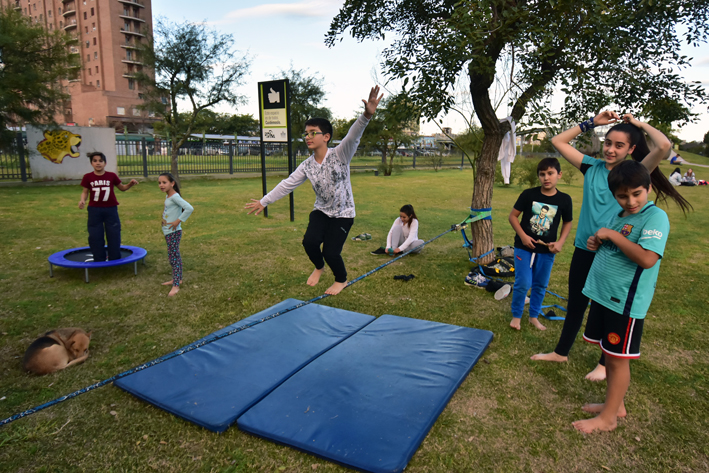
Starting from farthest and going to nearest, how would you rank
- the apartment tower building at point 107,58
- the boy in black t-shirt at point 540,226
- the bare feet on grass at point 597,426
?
the apartment tower building at point 107,58 → the boy in black t-shirt at point 540,226 → the bare feet on grass at point 597,426

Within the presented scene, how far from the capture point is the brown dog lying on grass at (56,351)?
12.5ft

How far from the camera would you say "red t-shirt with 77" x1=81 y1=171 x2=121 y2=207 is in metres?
6.09

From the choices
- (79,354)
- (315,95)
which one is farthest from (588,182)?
(315,95)

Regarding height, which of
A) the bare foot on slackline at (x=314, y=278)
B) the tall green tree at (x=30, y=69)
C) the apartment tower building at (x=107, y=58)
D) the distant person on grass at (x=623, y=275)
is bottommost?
the bare foot on slackline at (x=314, y=278)

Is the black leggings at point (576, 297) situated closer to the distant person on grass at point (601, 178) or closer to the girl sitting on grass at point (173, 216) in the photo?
the distant person on grass at point (601, 178)

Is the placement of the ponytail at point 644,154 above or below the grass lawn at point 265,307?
above

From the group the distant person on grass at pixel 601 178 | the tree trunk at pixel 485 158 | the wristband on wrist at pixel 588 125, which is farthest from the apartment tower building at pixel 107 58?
the distant person on grass at pixel 601 178

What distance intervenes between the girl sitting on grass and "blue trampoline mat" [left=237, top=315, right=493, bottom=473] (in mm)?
2910

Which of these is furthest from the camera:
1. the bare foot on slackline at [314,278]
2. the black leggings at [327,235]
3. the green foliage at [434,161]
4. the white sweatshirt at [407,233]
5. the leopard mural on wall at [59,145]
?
the green foliage at [434,161]

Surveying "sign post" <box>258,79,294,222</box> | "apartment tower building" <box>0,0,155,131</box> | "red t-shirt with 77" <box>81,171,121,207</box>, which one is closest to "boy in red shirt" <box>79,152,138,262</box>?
"red t-shirt with 77" <box>81,171,121,207</box>

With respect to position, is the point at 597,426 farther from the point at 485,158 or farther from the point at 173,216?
the point at 173,216

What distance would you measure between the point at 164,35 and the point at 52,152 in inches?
248

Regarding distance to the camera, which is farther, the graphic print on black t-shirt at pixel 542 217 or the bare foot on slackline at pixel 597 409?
the graphic print on black t-shirt at pixel 542 217

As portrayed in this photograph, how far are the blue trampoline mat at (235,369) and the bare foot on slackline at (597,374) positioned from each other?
7.16 feet
